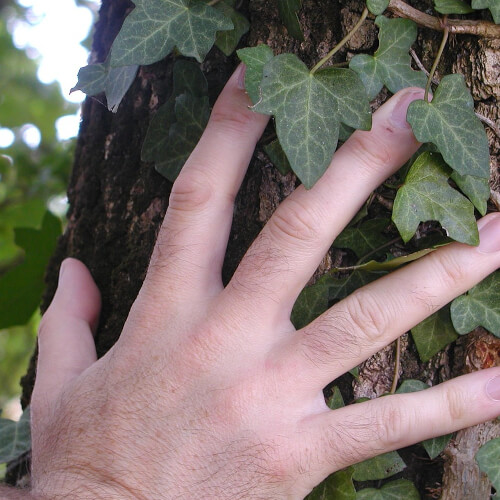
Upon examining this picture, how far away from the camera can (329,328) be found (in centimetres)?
89

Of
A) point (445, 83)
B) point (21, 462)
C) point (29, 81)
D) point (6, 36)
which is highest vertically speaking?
point (445, 83)

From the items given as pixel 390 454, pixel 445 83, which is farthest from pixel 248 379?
pixel 445 83

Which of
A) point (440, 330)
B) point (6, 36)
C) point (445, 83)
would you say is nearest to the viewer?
point (445, 83)

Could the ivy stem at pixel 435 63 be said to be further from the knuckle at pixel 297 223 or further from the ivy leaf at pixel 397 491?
the ivy leaf at pixel 397 491

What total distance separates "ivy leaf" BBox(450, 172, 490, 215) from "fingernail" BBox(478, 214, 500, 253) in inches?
1.1

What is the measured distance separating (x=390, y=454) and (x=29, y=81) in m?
4.20

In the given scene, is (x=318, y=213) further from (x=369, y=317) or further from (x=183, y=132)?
(x=183, y=132)

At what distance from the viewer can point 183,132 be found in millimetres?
1057

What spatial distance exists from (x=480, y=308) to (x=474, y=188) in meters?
0.21

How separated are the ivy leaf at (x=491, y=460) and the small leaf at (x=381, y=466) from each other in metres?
0.12

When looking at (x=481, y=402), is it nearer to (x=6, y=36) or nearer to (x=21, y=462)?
(x=21, y=462)

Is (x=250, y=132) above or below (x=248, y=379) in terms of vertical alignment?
above

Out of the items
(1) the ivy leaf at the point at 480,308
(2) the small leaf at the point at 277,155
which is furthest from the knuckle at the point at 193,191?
(1) the ivy leaf at the point at 480,308

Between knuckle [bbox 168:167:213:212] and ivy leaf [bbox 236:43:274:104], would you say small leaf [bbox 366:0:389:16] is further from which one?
knuckle [bbox 168:167:213:212]
